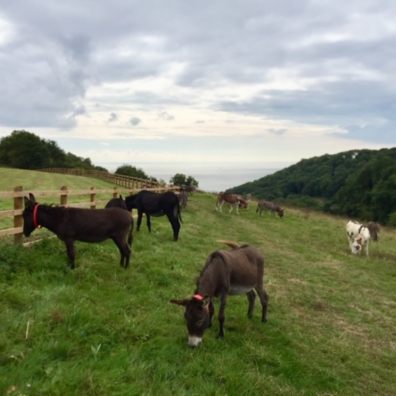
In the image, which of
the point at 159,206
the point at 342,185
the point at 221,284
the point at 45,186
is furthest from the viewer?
the point at 342,185

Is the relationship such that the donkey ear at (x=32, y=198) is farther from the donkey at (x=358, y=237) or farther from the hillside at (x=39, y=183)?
the hillside at (x=39, y=183)

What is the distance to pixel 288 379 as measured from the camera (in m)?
6.25

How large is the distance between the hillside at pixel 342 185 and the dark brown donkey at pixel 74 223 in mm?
61833

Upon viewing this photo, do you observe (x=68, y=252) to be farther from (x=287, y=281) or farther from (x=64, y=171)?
(x=64, y=171)

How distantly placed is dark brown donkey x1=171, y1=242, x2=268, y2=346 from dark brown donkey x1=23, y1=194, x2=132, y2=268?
2.63 metres

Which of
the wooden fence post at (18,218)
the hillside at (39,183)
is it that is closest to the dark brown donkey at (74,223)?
the wooden fence post at (18,218)

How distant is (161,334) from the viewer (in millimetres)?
6785

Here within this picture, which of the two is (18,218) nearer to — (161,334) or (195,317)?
(161,334)

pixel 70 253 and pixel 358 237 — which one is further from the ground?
pixel 70 253

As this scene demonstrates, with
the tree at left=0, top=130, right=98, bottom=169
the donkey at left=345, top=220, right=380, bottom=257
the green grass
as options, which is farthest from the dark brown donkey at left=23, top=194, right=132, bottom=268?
the tree at left=0, top=130, right=98, bottom=169

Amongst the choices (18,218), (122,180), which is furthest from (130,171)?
(18,218)

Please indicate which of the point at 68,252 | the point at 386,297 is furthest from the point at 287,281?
the point at 68,252

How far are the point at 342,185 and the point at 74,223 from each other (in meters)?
104

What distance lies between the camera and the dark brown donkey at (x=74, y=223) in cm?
927
